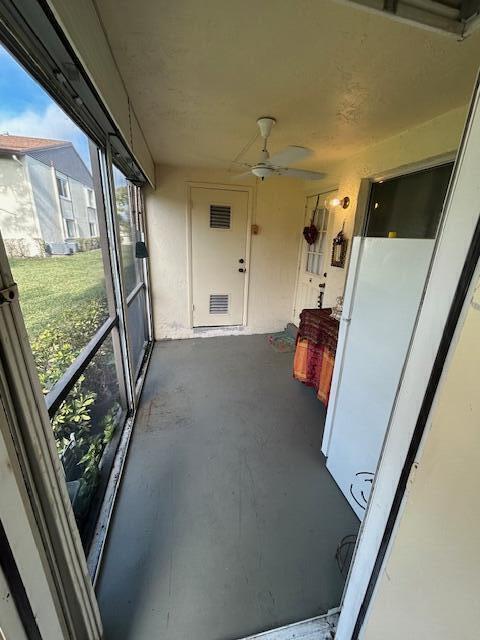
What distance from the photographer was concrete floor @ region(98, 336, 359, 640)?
1083 mm

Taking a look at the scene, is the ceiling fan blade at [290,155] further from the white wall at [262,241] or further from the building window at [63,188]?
the building window at [63,188]

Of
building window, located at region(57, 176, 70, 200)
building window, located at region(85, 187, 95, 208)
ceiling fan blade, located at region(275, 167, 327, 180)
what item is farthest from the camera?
ceiling fan blade, located at region(275, 167, 327, 180)

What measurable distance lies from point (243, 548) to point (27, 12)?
2130 mm

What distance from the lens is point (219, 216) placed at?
3496 mm

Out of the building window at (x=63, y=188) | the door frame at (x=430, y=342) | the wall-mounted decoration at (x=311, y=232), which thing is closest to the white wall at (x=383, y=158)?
the wall-mounted decoration at (x=311, y=232)

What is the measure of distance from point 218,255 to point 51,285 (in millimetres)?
2766

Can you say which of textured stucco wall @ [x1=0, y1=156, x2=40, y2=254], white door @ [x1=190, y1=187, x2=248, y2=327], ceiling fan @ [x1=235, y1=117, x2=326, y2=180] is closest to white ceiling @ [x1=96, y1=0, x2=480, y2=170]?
ceiling fan @ [x1=235, y1=117, x2=326, y2=180]

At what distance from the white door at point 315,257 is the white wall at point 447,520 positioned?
2916 millimetres

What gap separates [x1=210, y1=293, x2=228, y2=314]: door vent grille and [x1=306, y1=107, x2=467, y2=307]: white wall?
1.43 m

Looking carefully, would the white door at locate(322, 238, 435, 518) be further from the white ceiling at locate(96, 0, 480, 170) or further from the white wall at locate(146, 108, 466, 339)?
the white wall at locate(146, 108, 466, 339)

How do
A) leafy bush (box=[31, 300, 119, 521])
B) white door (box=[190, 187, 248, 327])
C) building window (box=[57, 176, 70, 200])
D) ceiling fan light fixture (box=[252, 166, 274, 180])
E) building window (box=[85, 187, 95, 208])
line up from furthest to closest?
white door (box=[190, 187, 248, 327]), ceiling fan light fixture (box=[252, 166, 274, 180]), building window (box=[85, 187, 95, 208]), building window (box=[57, 176, 70, 200]), leafy bush (box=[31, 300, 119, 521])

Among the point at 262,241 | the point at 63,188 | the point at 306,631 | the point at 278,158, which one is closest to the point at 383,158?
the point at 278,158

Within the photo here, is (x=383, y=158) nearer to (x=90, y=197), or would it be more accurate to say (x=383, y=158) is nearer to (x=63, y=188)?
(x=90, y=197)

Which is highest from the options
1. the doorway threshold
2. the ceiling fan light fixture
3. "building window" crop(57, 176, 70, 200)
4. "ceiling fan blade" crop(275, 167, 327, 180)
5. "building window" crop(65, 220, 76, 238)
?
"ceiling fan blade" crop(275, 167, 327, 180)
